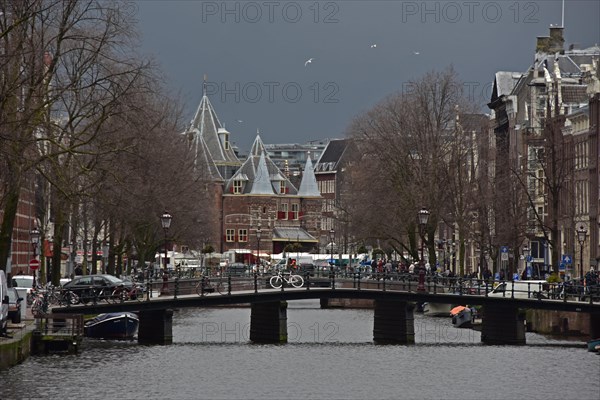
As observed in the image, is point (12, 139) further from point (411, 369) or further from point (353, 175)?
point (353, 175)

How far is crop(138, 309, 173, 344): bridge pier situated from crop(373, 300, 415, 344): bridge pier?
9.83 meters

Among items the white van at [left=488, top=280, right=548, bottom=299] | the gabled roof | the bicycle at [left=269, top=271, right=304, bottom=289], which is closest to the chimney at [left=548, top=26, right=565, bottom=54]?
the gabled roof

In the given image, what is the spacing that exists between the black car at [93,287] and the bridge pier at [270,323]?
6445 mm

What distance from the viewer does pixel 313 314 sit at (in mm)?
122688

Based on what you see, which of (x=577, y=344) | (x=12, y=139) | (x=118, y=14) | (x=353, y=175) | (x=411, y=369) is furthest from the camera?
(x=353, y=175)

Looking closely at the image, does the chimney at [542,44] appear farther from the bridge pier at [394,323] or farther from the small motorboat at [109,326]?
the small motorboat at [109,326]

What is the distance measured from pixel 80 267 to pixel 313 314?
17206mm

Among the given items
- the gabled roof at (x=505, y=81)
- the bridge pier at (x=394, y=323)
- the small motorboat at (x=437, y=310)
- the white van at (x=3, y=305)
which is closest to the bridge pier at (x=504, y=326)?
the bridge pier at (x=394, y=323)

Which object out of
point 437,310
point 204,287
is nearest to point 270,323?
point 204,287

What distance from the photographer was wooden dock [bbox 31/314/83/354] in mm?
72500

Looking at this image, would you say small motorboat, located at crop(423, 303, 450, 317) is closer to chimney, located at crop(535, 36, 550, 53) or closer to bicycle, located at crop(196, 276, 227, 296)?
bicycle, located at crop(196, 276, 227, 296)

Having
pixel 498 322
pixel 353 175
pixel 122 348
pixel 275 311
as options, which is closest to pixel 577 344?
pixel 498 322

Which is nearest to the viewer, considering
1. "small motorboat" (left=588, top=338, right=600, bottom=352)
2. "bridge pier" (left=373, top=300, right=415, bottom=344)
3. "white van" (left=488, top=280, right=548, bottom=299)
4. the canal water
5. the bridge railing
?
the canal water

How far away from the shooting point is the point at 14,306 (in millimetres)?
72688
